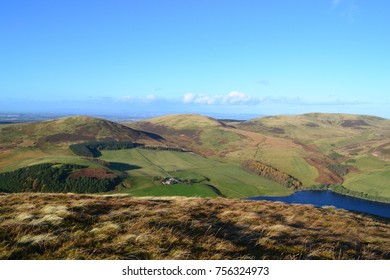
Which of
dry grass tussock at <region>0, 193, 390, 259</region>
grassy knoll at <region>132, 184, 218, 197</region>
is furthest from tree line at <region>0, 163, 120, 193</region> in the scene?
dry grass tussock at <region>0, 193, 390, 259</region>

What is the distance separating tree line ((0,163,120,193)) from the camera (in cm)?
16338

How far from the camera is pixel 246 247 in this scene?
476 inches

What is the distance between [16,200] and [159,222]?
36.7 ft

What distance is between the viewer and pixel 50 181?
16850 centimetres

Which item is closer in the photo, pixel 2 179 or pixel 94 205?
pixel 94 205

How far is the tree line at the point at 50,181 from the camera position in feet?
536

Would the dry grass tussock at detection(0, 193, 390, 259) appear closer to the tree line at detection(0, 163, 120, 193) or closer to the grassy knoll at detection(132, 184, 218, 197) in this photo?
the grassy knoll at detection(132, 184, 218, 197)

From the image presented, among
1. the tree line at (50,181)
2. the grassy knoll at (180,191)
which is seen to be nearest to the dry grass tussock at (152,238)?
the grassy knoll at (180,191)

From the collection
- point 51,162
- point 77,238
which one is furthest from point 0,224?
point 51,162

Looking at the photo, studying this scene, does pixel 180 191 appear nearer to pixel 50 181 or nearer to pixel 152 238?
pixel 50 181

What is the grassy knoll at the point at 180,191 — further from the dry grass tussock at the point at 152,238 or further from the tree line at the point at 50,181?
the dry grass tussock at the point at 152,238

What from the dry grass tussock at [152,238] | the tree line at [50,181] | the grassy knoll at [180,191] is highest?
the dry grass tussock at [152,238]
